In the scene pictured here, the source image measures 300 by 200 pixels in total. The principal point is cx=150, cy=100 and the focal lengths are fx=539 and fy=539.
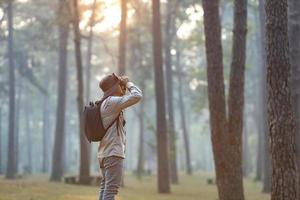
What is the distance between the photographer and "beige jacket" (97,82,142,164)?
6.20m

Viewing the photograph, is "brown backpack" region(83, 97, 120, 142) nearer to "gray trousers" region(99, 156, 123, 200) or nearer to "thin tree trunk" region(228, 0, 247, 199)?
"gray trousers" region(99, 156, 123, 200)

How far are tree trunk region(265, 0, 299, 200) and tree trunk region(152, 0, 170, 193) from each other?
1138cm

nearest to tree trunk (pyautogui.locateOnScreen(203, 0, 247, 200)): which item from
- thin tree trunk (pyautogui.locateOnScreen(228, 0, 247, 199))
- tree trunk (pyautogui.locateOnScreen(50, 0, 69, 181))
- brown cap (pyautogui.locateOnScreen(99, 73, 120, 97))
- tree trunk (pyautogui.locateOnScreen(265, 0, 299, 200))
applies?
thin tree trunk (pyautogui.locateOnScreen(228, 0, 247, 199))

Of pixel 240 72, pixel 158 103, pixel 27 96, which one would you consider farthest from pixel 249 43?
pixel 240 72

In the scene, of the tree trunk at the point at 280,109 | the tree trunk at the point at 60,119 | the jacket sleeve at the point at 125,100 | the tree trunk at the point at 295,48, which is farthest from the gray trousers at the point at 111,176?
the tree trunk at the point at 60,119

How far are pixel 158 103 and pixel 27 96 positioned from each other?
1620 inches

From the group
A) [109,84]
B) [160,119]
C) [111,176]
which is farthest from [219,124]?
[160,119]

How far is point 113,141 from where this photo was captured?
6.25 meters

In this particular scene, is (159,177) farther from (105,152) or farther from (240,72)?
(105,152)

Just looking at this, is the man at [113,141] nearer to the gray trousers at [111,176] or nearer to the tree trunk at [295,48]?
the gray trousers at [111,176]

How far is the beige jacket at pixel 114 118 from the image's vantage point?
20.4 feet

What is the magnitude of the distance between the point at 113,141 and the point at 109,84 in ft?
2.36

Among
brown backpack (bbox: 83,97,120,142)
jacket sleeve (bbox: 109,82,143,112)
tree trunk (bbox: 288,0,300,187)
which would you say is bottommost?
brown backpack (bbox: 83,97,120,142)

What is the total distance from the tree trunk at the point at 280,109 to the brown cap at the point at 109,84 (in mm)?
2310
